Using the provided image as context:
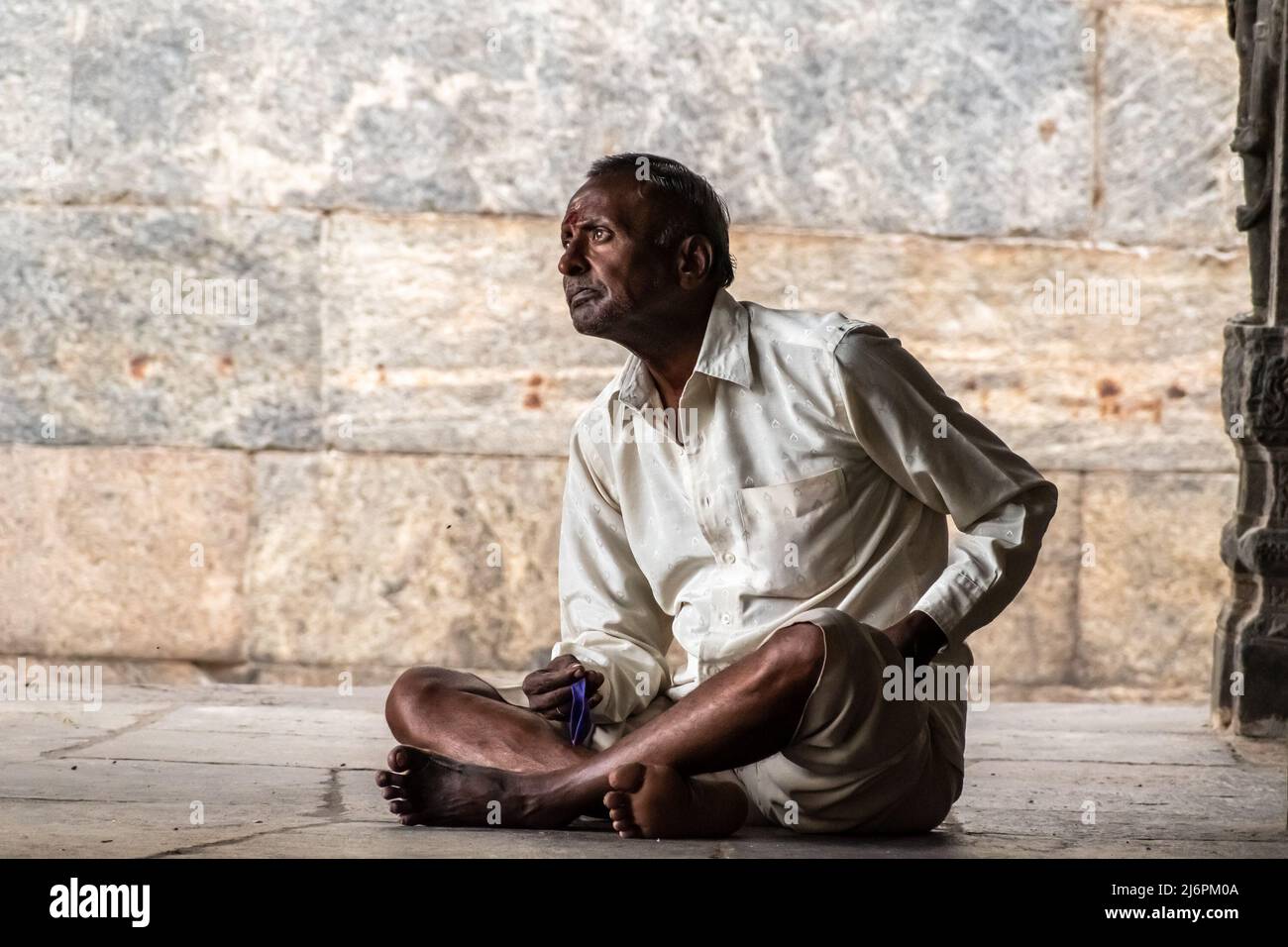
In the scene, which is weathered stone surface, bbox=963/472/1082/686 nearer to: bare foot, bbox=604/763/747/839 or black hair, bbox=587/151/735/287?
black hair, bbox=587/151/735/287

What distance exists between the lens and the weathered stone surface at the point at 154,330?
647cm

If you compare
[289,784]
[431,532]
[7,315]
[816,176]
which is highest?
[816,176]

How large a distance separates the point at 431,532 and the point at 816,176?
6.44 feet

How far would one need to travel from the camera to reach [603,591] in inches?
146

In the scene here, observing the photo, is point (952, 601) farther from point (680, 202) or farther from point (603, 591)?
point (680, 202)

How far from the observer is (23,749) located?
443 cm

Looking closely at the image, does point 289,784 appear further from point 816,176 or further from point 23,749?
point 816,176

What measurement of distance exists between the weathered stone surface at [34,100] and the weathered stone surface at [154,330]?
0.12 metres

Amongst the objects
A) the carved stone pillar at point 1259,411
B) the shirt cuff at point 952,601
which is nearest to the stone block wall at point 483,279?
the carved stone pillar at point 1259,411

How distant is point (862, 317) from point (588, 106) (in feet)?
4.24

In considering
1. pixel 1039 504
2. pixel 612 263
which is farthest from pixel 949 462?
pixel 612 263

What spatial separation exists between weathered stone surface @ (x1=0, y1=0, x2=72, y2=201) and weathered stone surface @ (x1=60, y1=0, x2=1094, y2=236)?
8cm

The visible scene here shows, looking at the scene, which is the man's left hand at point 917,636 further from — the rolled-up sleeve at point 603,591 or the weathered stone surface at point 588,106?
the weathered stone surface at point 588,106
